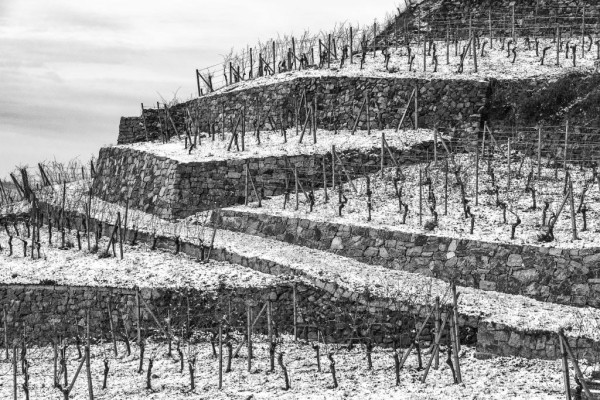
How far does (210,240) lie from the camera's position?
80.0 feet

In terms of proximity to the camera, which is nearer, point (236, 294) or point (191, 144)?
point (236, 294)

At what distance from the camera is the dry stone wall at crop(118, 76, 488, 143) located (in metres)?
29.9

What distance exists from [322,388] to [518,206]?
26.9ft

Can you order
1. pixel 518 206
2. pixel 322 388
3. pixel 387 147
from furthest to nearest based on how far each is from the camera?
pixel 387 147 → pixel 518 206 → pixel 322 388

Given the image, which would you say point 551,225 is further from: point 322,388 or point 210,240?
point 210,240

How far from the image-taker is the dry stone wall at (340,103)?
29875mm

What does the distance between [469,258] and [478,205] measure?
2563 mm

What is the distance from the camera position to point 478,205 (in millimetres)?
23562

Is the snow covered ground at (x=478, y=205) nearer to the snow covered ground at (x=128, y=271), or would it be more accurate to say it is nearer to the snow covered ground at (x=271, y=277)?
the snow covered ground at (x=271, y=277)

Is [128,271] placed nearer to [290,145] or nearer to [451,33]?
[290,145]

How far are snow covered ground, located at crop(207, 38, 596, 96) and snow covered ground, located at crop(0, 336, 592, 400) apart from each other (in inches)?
530

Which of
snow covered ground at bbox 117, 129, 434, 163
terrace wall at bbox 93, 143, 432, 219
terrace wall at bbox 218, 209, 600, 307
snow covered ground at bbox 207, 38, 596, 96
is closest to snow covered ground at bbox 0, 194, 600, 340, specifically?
terrace wall at bbox 218, 209, 600, 307

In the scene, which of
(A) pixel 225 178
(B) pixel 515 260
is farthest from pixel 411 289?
(A) pixel 225 178

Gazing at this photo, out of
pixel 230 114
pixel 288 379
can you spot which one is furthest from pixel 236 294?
pixel 230 114
